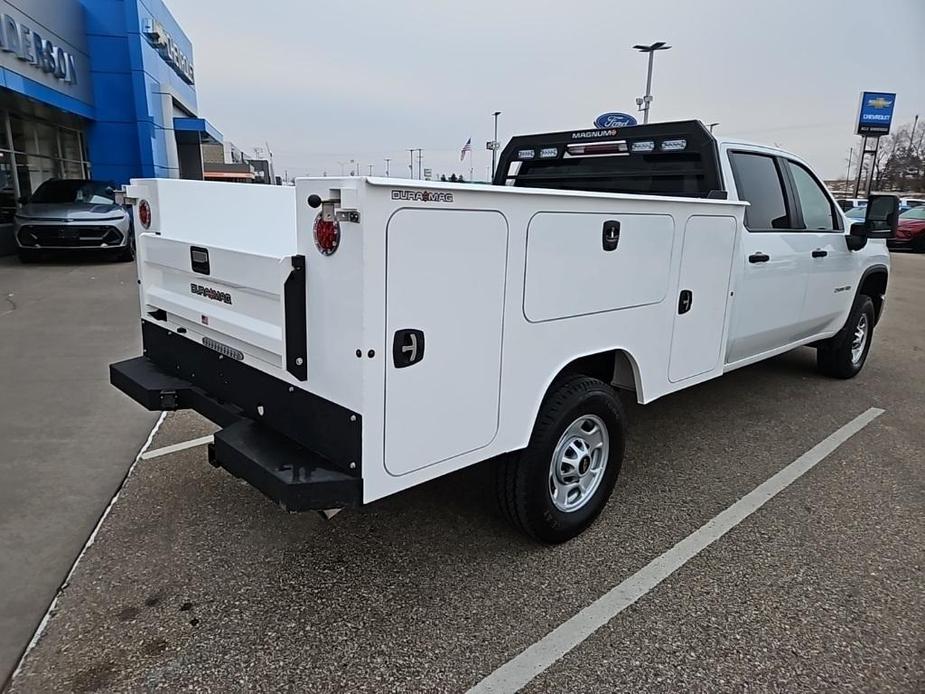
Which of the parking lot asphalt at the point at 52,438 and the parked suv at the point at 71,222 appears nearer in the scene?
the parking lot asphalt at the point at 52,438

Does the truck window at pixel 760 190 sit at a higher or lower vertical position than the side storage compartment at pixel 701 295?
higher

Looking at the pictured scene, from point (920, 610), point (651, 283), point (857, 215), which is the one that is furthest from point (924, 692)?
point (857, 215)

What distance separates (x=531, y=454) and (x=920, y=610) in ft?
5.85

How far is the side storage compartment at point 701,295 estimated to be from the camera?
3.61 m

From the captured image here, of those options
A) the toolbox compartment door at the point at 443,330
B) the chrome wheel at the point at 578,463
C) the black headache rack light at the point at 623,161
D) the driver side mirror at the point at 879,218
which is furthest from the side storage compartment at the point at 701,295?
the driver side mirror at the point at 879,218

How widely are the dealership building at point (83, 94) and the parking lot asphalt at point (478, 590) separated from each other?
13.8 metres

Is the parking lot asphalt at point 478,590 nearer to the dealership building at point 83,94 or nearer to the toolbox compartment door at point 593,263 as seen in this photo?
the toolbox compartment door at point 593,263

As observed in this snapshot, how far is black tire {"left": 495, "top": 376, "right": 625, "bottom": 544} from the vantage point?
2.96 metres

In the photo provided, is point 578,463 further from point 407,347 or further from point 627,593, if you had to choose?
point 407,347

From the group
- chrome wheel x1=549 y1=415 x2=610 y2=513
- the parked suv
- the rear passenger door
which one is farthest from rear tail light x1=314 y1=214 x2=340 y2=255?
the parked suv

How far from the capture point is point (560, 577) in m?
3.03

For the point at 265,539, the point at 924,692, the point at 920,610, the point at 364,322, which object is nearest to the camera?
the point at 364,322

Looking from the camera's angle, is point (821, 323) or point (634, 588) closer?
point (634, 588)

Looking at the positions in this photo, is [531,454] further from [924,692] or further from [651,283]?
[924,692]
